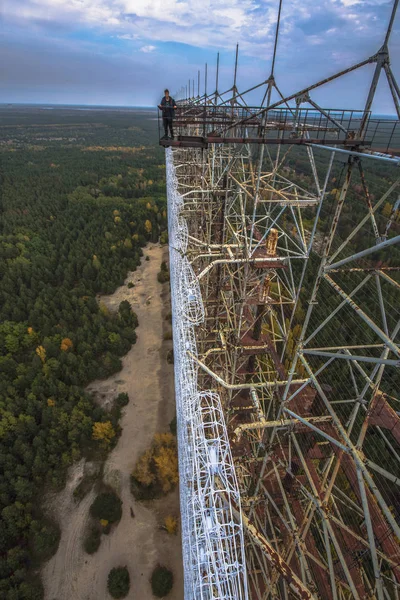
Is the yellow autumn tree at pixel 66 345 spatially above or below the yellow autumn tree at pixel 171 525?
above

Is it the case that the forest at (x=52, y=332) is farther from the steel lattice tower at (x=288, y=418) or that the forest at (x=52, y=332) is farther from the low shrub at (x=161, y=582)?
the steel lattice tower at (x=288, y=418)

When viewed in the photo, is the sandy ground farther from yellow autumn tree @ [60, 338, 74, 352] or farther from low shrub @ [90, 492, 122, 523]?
yellow autumn tree @ [60, 338, 74, 352]

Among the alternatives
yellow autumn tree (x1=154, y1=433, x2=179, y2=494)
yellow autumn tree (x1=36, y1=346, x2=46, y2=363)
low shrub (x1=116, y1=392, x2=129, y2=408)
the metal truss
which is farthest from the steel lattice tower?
yellow autumn tree (x1=36, y1=346, x2=46, y2=363)

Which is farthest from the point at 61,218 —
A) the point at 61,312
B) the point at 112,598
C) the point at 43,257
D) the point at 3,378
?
the point at 112,598

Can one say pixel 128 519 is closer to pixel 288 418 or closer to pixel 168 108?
pixel 288 418

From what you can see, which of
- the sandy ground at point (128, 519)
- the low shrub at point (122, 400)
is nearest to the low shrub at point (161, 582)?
the sandy ground at point (128, 519)

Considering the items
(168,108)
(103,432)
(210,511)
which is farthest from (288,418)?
(103,432)
